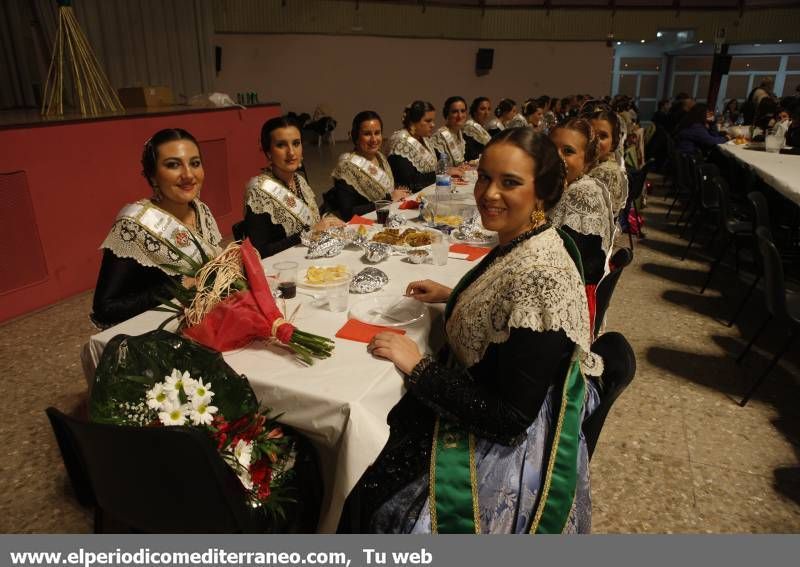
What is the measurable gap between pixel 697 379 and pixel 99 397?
2868mm

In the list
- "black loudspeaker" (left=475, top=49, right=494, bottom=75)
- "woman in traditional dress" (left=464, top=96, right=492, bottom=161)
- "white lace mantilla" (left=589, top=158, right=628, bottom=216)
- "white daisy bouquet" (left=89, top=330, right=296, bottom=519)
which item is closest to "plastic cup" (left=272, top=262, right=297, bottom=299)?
"white daisy bouquet" (left=89, top=330, right=296, bottom=519)

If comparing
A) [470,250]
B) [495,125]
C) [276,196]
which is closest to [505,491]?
[470,250]

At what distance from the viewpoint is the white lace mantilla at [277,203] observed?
276 cm

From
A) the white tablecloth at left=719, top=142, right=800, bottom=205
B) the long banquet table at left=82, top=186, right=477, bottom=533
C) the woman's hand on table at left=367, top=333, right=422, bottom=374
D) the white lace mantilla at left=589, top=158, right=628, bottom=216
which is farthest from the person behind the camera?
the white tablecloth at left=719, top=142, right=800, bottom=205

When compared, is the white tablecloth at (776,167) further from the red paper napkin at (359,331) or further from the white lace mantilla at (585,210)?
the red paper napkin at (359,331)

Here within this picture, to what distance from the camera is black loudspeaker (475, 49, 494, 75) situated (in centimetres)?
1354

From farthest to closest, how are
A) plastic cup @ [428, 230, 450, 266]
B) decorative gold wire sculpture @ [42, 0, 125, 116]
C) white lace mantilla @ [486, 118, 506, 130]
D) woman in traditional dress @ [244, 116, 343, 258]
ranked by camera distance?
white lace mantilla @ [486, 118, 506, 130]
decorative gold wire sculpture @ [42, 0, 125, 116]
woman in traditional dress @ [244, 116, 343, 258]
plastic cup @ [428, 230, 450, 266]

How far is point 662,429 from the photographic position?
2486 mm

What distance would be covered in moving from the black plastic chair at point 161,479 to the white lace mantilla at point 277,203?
1663 millimetres

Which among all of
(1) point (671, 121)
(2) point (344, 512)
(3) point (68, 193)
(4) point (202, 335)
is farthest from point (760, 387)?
(1) point (671, 121)

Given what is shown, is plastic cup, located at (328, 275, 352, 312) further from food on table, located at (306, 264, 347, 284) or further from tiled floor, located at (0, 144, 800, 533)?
tiled floor, located at (0, 144, 800, 533)

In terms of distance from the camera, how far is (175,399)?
1194mm

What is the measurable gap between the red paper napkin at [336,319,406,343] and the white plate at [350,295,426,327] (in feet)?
0.06

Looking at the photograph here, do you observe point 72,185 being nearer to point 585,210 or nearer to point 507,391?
point 585,210
